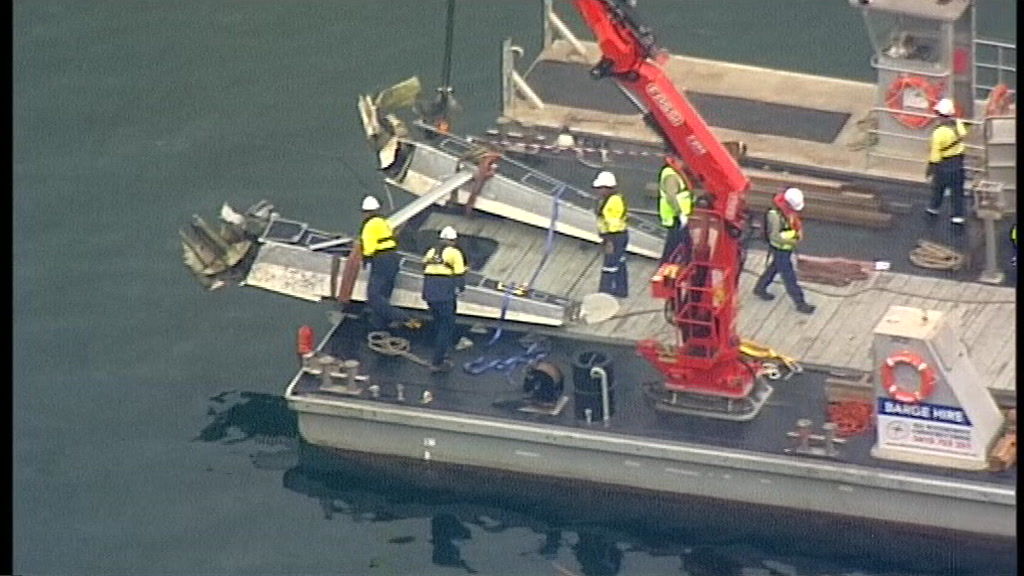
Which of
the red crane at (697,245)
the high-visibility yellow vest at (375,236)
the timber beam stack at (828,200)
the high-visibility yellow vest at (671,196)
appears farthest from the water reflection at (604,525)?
the timber beam stack at (828,200)

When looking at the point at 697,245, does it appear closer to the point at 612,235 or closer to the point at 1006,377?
the point at 612,235

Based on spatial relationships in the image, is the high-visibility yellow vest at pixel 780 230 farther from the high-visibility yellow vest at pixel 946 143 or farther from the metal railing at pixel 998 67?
the metal railing at pixel 998 67

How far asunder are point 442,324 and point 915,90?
7.44 meters

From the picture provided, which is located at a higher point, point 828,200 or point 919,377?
point 828,200

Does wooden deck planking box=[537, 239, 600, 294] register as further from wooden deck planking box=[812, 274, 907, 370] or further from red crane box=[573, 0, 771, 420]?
wooden deck planking box=[812, 274, 907, 370]

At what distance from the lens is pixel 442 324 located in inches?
1278

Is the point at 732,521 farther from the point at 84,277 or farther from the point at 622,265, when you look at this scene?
the point at 84,277

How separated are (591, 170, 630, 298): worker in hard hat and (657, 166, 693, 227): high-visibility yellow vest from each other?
0.55 meters

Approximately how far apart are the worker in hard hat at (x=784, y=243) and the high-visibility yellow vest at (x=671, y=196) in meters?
1.12

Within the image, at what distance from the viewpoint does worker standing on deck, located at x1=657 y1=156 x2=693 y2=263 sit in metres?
31.5

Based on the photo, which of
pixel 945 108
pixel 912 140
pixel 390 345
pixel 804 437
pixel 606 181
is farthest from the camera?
pixel 912 140

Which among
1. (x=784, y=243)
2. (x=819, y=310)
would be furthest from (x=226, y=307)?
(x=819, y=310)

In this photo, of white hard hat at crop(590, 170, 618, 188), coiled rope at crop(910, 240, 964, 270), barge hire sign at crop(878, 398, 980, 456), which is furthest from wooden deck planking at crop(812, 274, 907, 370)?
white hard hat at crop(590, 170, 618, 188)

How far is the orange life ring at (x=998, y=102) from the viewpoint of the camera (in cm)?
3488
